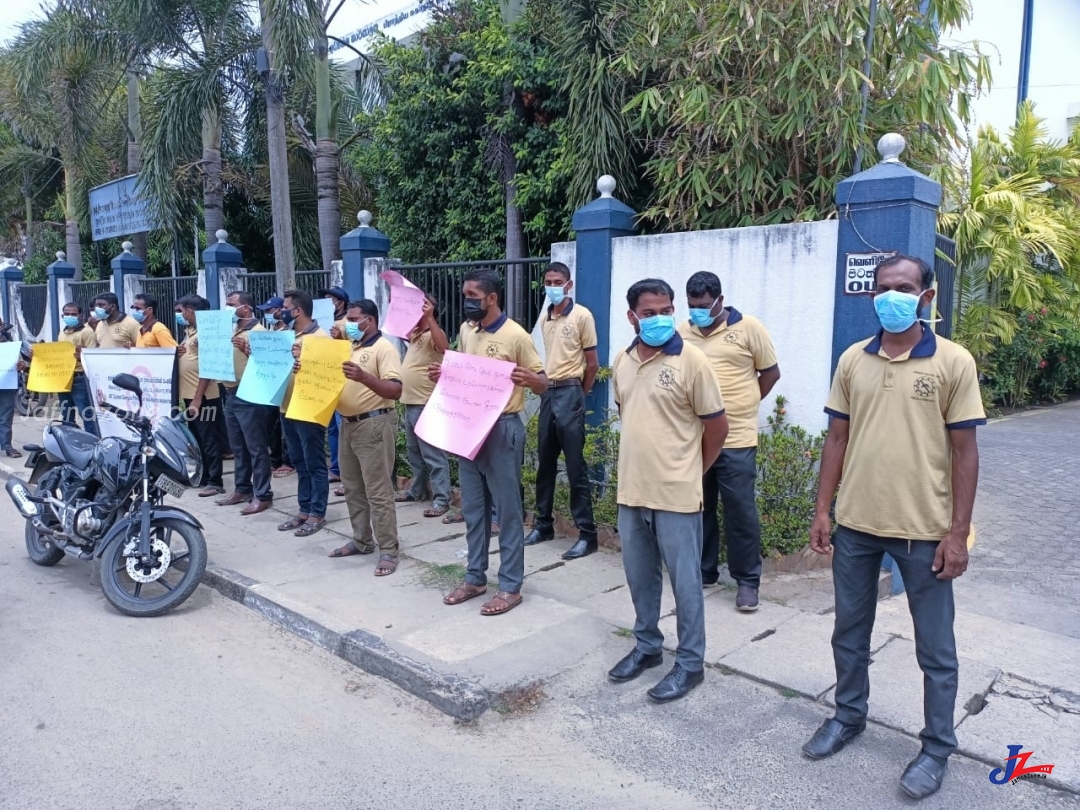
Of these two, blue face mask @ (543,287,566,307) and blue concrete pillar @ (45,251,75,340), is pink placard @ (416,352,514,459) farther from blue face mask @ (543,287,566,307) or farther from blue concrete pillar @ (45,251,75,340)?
blue concrete pillar @ (45,251,75,340)

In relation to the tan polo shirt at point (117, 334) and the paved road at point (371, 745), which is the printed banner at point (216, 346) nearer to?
the tan polo shirt at point (117, 334)

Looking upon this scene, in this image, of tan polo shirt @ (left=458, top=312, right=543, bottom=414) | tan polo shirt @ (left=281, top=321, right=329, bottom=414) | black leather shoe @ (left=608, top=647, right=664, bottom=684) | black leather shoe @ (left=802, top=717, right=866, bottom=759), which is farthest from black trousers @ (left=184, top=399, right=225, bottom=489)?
black leather shoe @ (left=802, top=717, right=866, bottom=759)

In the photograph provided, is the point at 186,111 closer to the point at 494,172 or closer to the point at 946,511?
the point at 494,172

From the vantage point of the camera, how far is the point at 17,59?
1378 cm

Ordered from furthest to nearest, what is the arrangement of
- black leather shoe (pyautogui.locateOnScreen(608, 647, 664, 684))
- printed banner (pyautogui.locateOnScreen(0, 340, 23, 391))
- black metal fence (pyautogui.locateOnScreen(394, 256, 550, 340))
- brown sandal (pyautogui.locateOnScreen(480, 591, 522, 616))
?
printed banner (pyautogui.locateOnScreen(0, 340, 23, 391)), black metal fence (pyautogui.locateOnScreen(394, 256, 550, 340)), brown sandal (pyautogui.locateOnScreen(480, 591, 522, 616)), black leather shoe (pyautogui.locateOnScreen(608, 647, 664, 684))

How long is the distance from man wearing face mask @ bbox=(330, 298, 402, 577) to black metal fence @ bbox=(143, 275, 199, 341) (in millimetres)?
7499

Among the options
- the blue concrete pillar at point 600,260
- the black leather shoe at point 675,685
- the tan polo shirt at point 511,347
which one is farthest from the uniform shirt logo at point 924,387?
the blue concrete pillar at point 600,260

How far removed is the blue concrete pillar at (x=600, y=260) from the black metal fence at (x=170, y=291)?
7.52 m

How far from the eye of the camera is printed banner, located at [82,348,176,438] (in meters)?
7.20

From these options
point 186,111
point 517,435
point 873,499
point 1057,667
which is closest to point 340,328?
point 517,435

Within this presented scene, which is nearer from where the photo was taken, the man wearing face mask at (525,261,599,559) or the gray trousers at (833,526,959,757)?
the gray trousers at (833,526,959,757)

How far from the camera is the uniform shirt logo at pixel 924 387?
312cm

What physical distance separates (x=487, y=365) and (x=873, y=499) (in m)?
2.40

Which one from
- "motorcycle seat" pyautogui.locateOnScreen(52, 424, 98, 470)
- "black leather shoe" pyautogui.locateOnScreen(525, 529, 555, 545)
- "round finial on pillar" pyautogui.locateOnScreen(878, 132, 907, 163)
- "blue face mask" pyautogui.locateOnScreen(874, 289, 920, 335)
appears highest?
"round finial on pillar" pyautogui.locateOnScreen(878, 132, 907, 163)
